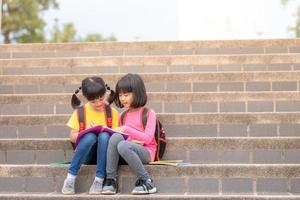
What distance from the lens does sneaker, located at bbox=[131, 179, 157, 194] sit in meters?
4.14

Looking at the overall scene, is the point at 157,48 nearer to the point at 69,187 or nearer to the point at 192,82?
the point at 192,82

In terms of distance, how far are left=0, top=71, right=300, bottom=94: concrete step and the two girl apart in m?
1.84

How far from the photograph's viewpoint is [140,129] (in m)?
4.57

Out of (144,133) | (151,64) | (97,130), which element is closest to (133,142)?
(144,133)

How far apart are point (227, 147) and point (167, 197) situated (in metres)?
0.87

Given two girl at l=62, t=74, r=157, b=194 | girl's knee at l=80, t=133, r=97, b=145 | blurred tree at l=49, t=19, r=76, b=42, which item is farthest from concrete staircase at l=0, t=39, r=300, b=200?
blurred tree at l=49, t=19, r=76, b=42

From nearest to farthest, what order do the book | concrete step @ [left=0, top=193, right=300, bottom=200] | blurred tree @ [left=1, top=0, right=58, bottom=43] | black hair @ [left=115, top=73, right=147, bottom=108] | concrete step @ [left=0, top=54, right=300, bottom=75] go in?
concrete step @ [left=0, top=193, right=300, bottom=200], the book, black hair @ [left=115, top=73, right=147, bottom=108], concrete step @ [left=0, top=54, right=300, bottom=75], blurred tree @ [left=1, top=0, right=58, bottom=43]

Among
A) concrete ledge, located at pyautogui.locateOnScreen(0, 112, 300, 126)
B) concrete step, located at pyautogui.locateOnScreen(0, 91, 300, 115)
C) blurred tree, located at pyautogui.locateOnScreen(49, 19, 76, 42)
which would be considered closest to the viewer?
concrete ledge, located at pyautogui.locateOnScreen(0, 112, 300, 126)

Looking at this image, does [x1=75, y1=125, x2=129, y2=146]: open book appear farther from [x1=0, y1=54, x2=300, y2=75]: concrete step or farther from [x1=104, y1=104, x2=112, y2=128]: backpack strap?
[x1=0, y1=54, x2=300, y2=75]: concrete step

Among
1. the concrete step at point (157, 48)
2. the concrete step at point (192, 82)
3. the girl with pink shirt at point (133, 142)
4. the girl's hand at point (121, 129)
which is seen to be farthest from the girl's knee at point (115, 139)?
the concrete step at point (157, 48)

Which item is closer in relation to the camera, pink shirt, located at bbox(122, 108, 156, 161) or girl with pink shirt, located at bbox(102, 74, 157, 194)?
girl with pink shirt, located at bbox(102, 74, 157, 194)

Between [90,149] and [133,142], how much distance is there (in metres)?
0.32

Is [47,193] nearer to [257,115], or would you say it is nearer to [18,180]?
[18,180]

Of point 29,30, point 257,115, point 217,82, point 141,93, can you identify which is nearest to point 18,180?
point 141,93
